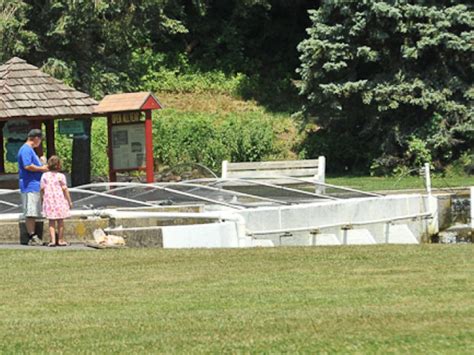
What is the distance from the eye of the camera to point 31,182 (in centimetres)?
1867

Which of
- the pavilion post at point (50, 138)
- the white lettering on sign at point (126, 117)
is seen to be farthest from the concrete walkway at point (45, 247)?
the pavilion post at point (50, 138)

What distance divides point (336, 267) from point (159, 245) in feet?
12.9

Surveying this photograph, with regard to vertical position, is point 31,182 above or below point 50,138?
below

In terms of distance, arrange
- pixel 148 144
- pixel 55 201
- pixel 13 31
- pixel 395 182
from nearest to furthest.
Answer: pixel 55 201 < pixel 148 144 < pixel 395 182 < pixel 13 31

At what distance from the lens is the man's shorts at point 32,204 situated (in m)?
18.3

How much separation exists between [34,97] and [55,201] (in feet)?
21.7

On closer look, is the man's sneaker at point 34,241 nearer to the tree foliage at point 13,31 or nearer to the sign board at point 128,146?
the sign board at point 128,146

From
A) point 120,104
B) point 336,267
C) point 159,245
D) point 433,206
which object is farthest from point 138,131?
point 336,267

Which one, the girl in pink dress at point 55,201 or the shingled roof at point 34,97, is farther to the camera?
the shingled roof at point 34,97

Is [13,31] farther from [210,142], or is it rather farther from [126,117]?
[126,117]

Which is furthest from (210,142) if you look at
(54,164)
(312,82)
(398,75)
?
(54,164)

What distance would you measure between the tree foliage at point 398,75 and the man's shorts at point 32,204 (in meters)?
18.8

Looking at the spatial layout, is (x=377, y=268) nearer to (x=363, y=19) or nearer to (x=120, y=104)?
(x=120, y=104)

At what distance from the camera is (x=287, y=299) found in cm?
1202
